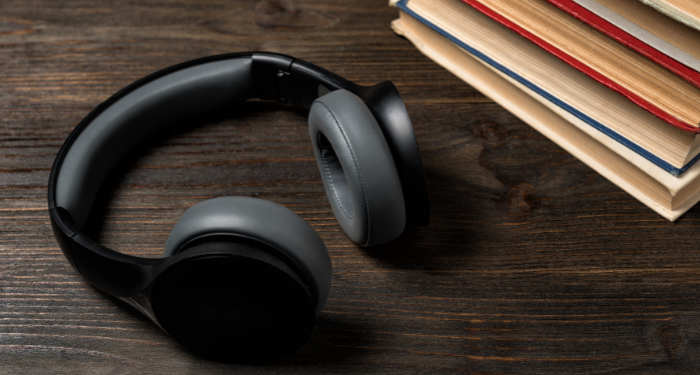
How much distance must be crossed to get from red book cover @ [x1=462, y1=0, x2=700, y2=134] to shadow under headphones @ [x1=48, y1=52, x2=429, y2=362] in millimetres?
248

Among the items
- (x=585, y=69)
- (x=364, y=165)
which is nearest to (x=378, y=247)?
(x=364, y=165)

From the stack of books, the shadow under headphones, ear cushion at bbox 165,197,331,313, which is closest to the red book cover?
the stack of books

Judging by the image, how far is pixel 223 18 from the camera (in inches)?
42.4

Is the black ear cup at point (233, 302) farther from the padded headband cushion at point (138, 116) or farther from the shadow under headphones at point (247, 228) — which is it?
the padded headband cushion at point (138, 116)

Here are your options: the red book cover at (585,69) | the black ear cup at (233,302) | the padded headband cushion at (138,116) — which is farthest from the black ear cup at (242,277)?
the red book cover at (585,69)

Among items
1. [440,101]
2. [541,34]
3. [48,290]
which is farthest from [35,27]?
[541,34]

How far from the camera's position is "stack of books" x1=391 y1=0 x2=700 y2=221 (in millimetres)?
699

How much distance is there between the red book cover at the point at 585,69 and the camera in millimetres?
711

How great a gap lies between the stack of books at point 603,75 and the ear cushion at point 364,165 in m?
0.30

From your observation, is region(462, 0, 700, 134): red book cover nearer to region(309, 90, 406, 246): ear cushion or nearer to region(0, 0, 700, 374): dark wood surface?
region(0, 0, 700, 374): dark wood surface

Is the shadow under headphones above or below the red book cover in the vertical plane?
below

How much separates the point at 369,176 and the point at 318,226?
16 centimetres

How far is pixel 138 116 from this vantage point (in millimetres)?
787

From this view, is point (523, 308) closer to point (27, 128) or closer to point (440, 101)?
point (440, 101)
